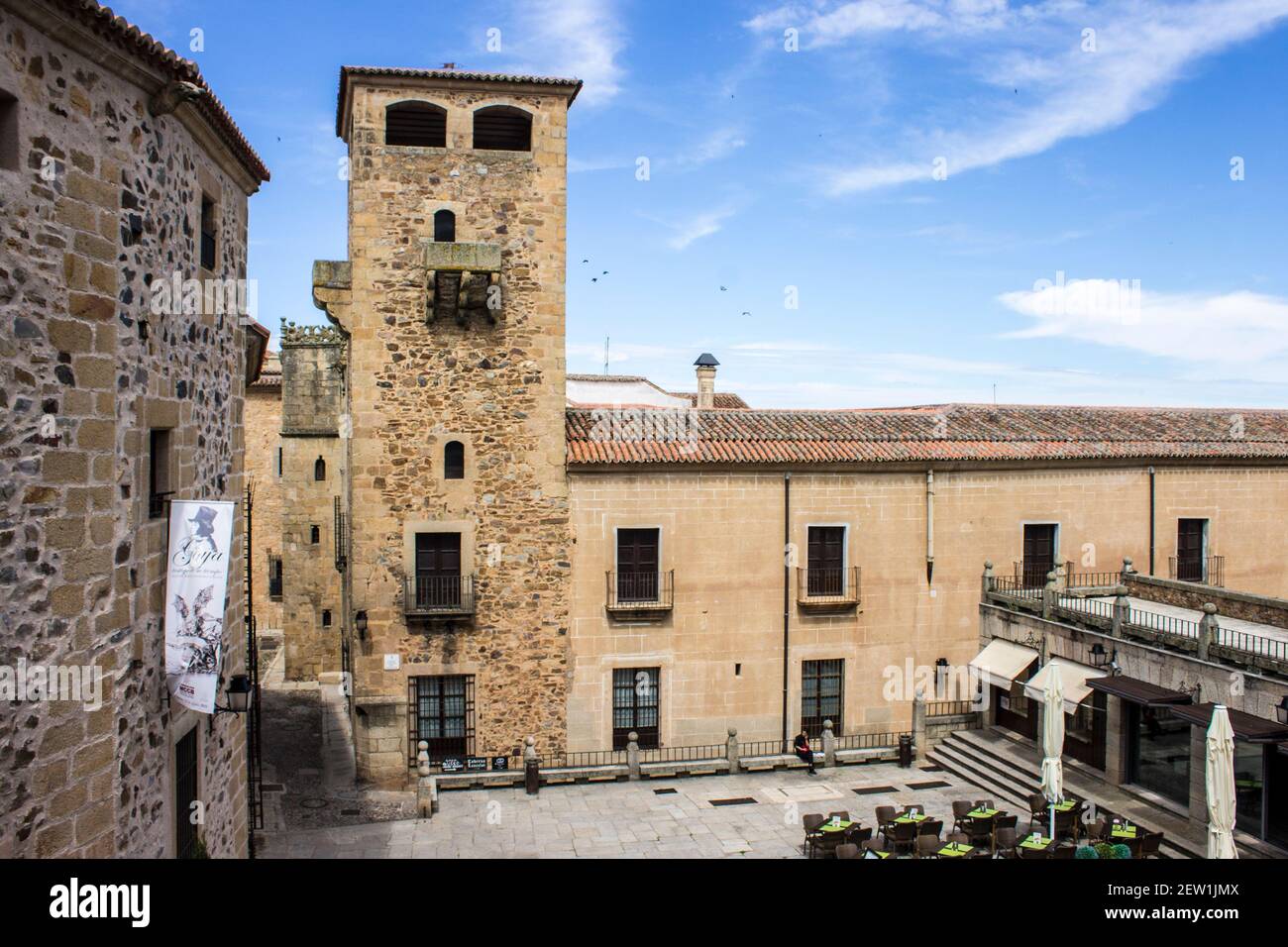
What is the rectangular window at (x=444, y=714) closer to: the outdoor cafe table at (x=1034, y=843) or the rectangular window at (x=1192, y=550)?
the outdoor cafe table at (x=1034, y=843)

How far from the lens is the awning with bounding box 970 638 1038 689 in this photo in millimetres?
21539

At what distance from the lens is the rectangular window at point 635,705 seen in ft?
70.4

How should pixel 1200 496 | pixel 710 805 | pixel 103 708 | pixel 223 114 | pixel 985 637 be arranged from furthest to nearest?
pixel 1200 496
pixel 985 637
pixel 710 805
pixel 223 114
pixel 103 708

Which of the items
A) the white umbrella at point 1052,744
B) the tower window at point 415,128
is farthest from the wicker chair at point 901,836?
the tower window at point 415,128

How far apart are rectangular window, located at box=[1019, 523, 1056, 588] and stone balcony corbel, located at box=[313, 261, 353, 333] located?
17213 mm

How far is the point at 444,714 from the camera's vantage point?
67.7ft

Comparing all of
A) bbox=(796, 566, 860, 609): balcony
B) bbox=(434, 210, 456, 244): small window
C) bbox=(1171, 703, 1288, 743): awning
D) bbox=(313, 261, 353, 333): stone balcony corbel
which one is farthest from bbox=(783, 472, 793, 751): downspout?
bbox=(313, 261, 353, 333): stone balcony corbel

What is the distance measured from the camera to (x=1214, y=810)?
1360 centimetres

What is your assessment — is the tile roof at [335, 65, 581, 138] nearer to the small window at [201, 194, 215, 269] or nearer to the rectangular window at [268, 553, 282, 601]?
the small window at [201, 194, 215, 269]

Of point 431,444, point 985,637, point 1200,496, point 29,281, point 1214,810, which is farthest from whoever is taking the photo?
point 1200,496
